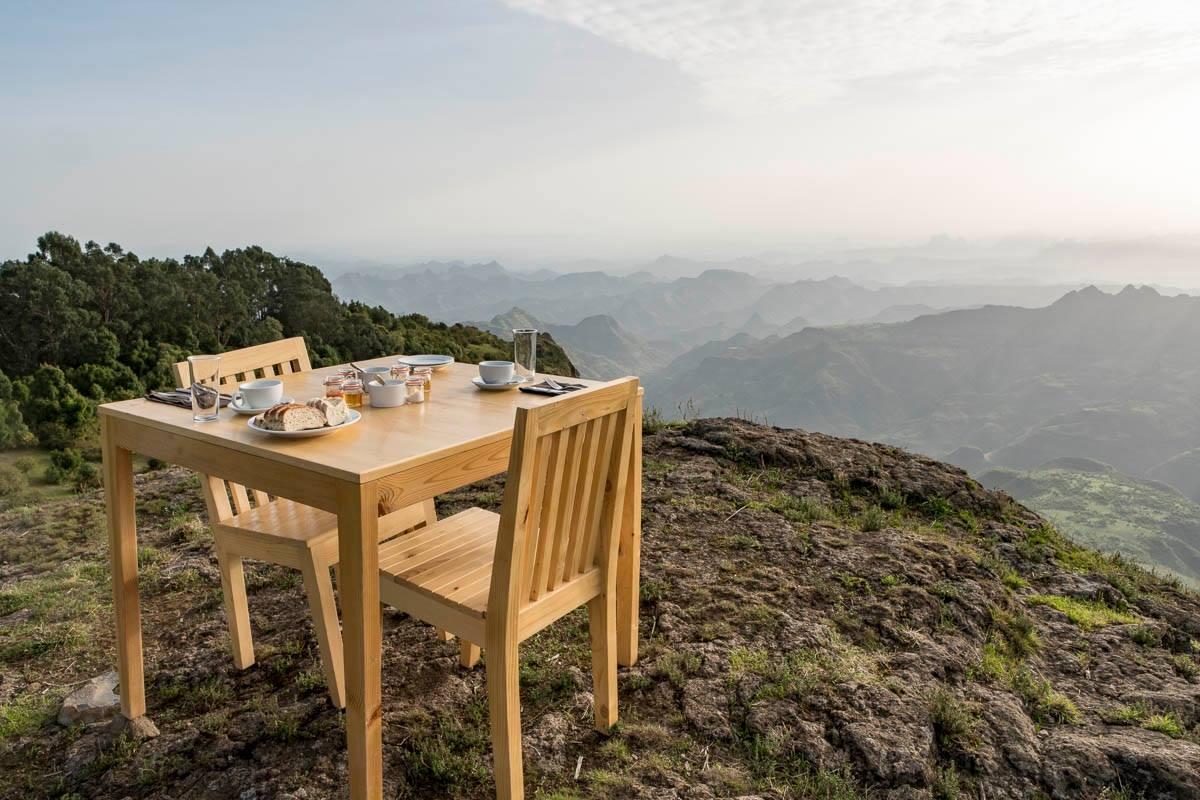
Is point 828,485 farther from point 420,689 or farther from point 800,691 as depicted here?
point 420,689

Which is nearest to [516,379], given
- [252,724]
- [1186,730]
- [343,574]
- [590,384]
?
[590,384]

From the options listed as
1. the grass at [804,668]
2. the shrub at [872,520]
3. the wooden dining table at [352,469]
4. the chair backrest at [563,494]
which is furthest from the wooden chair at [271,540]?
the shrub at [872,520]

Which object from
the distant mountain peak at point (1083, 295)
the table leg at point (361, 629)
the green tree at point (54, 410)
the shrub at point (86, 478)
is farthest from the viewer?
the distant mountain peak at point (1083, 295)

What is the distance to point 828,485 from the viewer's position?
14.7 ft

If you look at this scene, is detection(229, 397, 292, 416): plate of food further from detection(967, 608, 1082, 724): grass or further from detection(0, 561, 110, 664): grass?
detection(967, 608, 1082, 724): grass

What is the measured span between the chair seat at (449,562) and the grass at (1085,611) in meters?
2.76

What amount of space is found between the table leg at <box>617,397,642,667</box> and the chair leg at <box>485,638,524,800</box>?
0.80m

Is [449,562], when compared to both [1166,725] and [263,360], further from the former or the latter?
[1166,725]

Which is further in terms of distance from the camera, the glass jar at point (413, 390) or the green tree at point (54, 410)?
the green tree at point (54, 410)

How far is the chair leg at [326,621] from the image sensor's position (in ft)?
6.57

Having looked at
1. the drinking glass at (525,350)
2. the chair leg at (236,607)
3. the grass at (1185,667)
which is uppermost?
the drinking glass at (525,350)

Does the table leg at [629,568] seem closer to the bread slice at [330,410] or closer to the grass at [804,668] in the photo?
the grass at [804,668]

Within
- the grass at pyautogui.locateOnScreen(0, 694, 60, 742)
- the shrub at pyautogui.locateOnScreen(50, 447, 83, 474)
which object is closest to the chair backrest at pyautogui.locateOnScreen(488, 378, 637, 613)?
the grass at pyautogui.locateOnScreen(0, 694, 60, 742)

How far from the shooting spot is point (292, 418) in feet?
5.76
